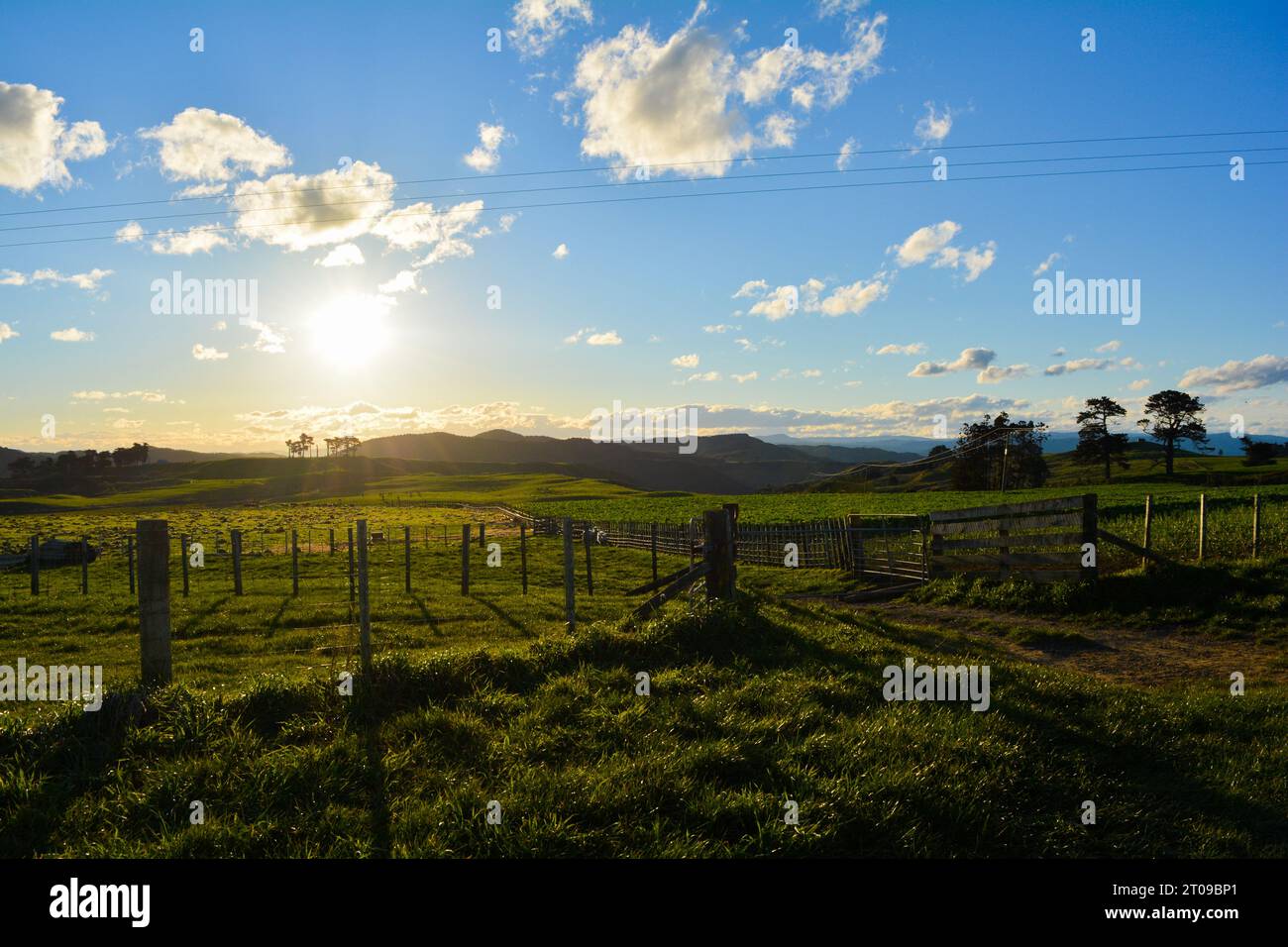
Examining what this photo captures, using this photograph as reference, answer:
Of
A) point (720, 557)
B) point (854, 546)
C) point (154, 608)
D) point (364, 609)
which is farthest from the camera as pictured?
point (854, 546)

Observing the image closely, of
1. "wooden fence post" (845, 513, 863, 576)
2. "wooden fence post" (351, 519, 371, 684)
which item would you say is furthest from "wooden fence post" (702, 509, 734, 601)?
"wooden fence post" (845, 513, 863, 576)

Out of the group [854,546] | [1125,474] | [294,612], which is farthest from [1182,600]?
[1125,474]

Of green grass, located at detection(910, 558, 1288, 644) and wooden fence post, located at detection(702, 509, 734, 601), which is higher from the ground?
wooden fence post, located at detection(702, 509, 734, 601)

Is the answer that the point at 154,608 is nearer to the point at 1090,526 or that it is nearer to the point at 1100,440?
the point at 1090,526

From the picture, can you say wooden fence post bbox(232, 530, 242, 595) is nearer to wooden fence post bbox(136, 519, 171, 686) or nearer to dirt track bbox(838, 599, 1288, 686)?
wooden fence post bbox(136, 519, 171, 686)

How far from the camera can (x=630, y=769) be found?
5418 mm

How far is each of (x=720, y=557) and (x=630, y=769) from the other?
5.67 metres

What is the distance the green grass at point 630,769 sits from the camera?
4.62 meters

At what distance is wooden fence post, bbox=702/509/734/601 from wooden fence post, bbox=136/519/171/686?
6.88 meters

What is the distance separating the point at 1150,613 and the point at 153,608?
15785 millimetres

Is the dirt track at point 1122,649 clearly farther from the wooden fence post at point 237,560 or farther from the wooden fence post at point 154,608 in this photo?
the wooden fence post at point 237,560

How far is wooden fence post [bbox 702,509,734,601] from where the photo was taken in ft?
35.3

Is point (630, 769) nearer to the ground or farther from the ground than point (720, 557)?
nearer to the ground
